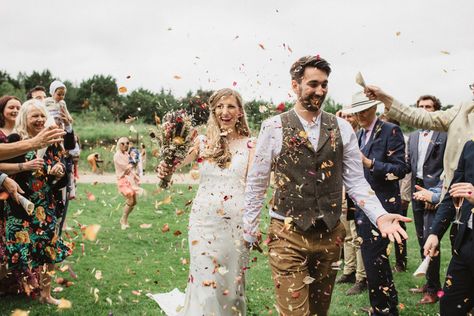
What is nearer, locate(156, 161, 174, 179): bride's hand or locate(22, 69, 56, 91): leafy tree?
locate(156, 161, 174, 179): bride's hand

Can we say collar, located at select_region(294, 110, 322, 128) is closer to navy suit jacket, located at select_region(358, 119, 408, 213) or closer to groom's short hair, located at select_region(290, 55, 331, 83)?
groom's short hair, located at select_region(290, 55, 331, 83)

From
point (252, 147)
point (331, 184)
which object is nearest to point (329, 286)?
point (331, 184)

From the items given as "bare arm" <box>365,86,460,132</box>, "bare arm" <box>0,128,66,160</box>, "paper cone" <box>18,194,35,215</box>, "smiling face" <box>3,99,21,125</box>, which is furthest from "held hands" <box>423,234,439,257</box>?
"smiling face" <box>3,99,21,125</box>

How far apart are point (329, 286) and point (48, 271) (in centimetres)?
378

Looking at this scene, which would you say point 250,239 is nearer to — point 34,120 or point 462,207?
point 462,207

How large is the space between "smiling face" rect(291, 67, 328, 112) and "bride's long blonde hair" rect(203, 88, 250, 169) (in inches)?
58.8

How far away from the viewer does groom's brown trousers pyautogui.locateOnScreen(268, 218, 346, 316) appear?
3.73m

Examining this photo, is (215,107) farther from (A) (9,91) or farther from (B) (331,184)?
(A) (9,91)

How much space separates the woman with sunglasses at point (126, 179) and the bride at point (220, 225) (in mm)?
5844

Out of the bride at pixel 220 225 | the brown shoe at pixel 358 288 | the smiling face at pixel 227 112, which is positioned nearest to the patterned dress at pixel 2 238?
the bride at pixel 220 225

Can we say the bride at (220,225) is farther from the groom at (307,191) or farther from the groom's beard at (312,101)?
the groom's beard at (312,101)

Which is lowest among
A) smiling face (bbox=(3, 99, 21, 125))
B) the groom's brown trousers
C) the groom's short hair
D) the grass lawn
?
the grass lawn

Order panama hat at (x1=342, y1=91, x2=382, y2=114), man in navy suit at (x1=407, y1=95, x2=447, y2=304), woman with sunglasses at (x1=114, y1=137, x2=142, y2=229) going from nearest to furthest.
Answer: panama hat at (x1=342, y1=91, x2=382, y2=114), man in navy suit at (x1=407, y1=95, x2=447, y2=304), woman with sunglasses at (x1=114, y1=137, x2=142, y2=229)

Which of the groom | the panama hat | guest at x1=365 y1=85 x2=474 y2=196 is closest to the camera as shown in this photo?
the groom
